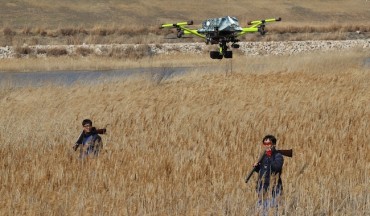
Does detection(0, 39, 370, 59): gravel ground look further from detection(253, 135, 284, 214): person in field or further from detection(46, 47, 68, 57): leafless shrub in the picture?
detection(253, 135, 284, 214): person in field

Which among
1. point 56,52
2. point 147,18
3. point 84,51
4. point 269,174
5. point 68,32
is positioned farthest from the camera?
point 147,18

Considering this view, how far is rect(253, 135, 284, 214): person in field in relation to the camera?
9086mm

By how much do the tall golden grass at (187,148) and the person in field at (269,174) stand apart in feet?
0.52

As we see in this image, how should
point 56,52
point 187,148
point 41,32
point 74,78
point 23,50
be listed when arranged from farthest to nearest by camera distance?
point 41,32 → point 56,52 → point 23,50 → point 74,78 → point 187,148

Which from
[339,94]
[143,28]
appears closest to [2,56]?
[143,28]

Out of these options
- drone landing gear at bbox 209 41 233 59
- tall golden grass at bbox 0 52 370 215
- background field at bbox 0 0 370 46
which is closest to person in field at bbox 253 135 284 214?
tall golden grass at bbox 0 52 370 215

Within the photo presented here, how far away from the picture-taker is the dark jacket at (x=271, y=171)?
9.09m

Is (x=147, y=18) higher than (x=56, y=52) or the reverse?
higher

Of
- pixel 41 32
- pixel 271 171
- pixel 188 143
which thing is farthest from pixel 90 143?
pixel 41 32

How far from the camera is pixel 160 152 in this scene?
12.5 meters

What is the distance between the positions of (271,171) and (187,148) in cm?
385

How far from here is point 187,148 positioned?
12.9 metres

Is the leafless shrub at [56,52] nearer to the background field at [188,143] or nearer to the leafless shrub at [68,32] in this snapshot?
the leafless shrub at [68,32]

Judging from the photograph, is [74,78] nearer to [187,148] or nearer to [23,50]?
[23,50]
